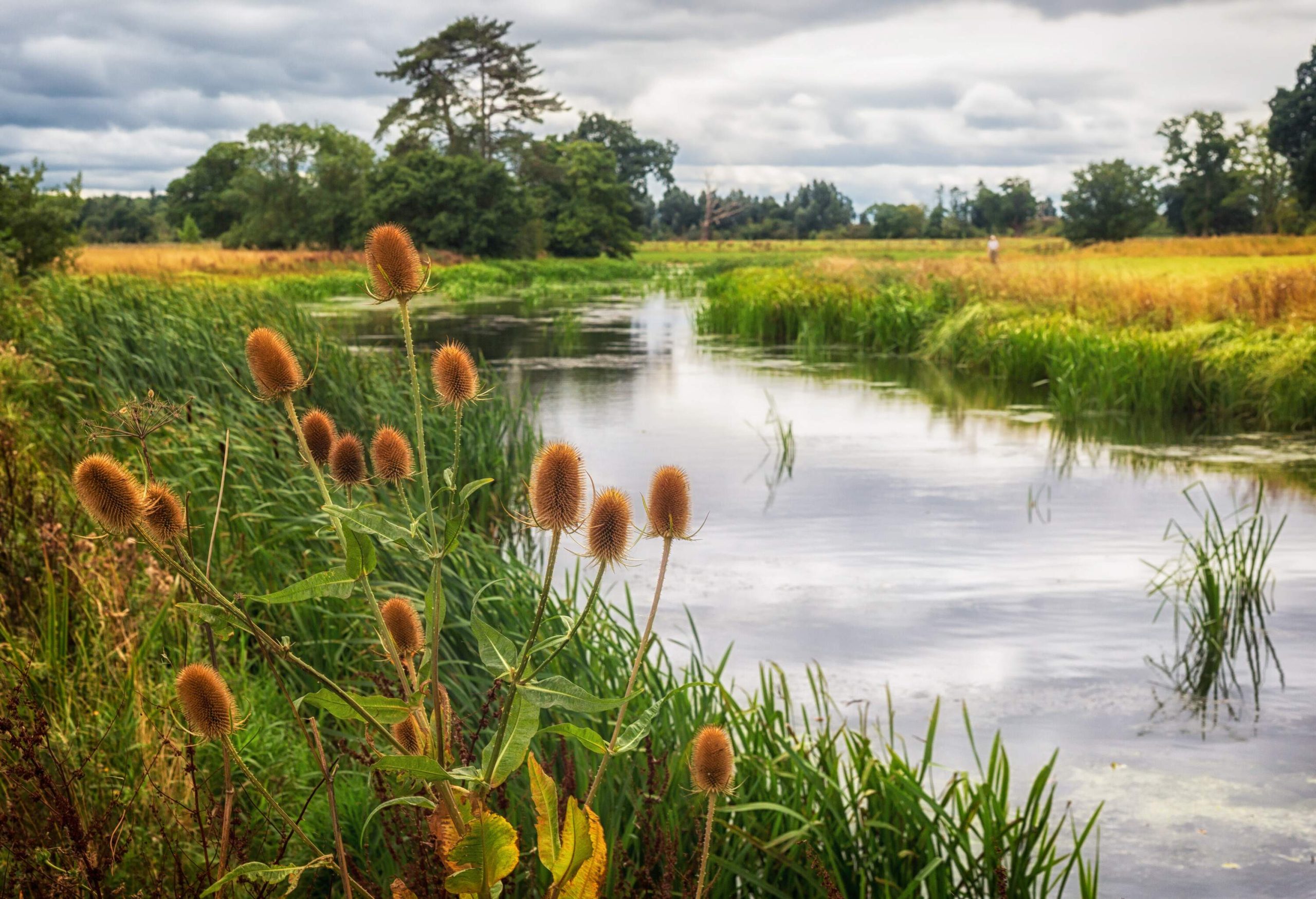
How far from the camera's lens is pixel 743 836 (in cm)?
284

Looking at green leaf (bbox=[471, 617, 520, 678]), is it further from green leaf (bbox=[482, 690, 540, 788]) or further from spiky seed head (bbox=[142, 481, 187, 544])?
spiky seed head (bbox=[142, 481, 187, 544])

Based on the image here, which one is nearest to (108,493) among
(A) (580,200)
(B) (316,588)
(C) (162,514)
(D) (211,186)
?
(C) (162,514)

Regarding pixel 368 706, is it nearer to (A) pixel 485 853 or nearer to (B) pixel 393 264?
(A) pixel 485 853

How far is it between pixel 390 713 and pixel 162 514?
37cm

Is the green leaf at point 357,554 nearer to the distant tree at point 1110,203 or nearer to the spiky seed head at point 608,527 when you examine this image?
the spiky seed head at point 608,527

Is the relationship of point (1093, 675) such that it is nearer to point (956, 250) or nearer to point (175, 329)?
point (175, 329)

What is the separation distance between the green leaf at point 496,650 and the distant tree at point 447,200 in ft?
147

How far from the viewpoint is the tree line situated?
46.3 m

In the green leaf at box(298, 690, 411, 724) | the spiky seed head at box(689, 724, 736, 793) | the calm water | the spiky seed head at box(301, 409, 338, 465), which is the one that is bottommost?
the calm water

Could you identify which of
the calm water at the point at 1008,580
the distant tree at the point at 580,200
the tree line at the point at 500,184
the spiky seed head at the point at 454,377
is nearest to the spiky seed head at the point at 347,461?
the spiky seed head at the point at 454,377

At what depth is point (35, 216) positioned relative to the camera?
14977 millimetres

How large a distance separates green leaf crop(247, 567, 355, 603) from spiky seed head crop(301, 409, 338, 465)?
32 centimetres

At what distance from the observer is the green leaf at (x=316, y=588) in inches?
49.2

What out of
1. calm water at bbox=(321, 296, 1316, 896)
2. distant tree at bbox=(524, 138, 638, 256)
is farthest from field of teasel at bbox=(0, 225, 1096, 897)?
distant tree at bbox=(524, 138, 638, 256)
